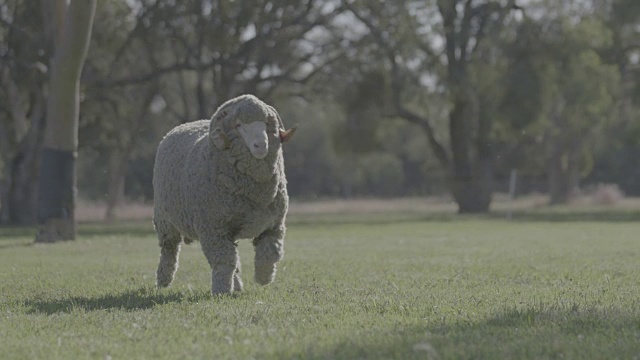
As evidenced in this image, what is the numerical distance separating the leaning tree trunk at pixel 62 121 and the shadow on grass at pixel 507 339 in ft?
46.0

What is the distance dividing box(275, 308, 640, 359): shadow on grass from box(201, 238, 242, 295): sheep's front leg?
2.62m

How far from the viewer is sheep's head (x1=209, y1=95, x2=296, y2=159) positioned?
8.78 metres

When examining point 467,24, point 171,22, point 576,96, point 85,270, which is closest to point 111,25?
point 171,22

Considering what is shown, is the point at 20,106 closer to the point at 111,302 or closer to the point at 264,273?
the point at 264,273

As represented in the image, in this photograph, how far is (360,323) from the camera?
7117mm

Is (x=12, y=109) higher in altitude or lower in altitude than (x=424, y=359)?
higher

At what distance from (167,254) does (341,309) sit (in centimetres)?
311

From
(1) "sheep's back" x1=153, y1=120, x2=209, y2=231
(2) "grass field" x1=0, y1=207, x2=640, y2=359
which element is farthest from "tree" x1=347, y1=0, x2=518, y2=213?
(1) "sheep's back" x1=153, y1=120, x2=209, y2=231

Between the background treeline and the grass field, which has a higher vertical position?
the background treeline

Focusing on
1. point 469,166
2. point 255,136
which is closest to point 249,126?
point 255,136

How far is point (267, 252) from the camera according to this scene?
9.48 metres

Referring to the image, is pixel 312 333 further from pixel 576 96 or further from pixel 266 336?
pixel 576 96

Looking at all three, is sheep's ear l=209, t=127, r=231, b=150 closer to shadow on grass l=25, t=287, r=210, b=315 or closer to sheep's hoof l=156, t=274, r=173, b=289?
shadow on grass l=25, t=287, r=210, b=315

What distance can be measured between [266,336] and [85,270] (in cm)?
729
